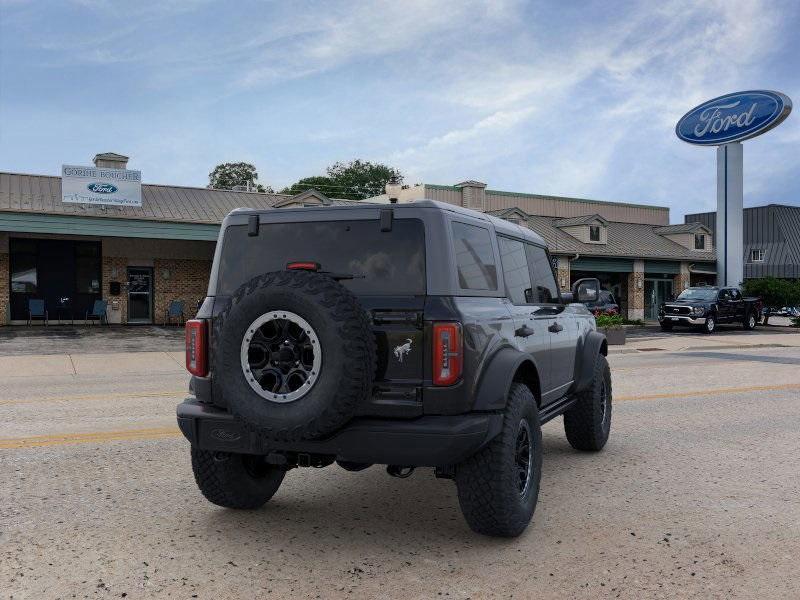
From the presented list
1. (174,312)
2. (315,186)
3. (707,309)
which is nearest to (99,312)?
(174,312)

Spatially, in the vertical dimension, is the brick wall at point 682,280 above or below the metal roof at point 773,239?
below

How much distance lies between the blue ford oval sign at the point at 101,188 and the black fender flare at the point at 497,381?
24.2 meters

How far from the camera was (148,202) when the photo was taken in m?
28.8

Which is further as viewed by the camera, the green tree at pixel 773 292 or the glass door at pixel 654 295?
the glass door at pixel 654 295

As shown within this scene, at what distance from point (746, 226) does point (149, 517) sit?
62716 millimetres

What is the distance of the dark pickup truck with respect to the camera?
95.6 feet

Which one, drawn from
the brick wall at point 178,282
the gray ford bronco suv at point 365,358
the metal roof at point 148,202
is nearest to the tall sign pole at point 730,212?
the metal roof at point 148,202

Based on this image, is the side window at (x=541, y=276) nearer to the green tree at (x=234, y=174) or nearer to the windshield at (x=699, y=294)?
the windshield at (x=699, y=294)

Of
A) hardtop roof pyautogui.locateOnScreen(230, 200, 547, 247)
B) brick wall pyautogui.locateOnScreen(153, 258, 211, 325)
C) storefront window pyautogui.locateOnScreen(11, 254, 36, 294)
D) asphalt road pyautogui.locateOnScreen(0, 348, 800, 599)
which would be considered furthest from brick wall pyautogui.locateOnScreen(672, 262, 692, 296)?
hardtop roof pyautogui.locateOnScreen(230, 200, 547, 247)

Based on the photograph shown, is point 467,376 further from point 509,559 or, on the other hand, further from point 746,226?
point 746,226

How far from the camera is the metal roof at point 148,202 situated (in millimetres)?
25750

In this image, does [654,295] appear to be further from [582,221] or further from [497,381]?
[497,381]

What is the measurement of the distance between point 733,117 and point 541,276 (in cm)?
3451

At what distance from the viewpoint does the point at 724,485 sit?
5750 mm
